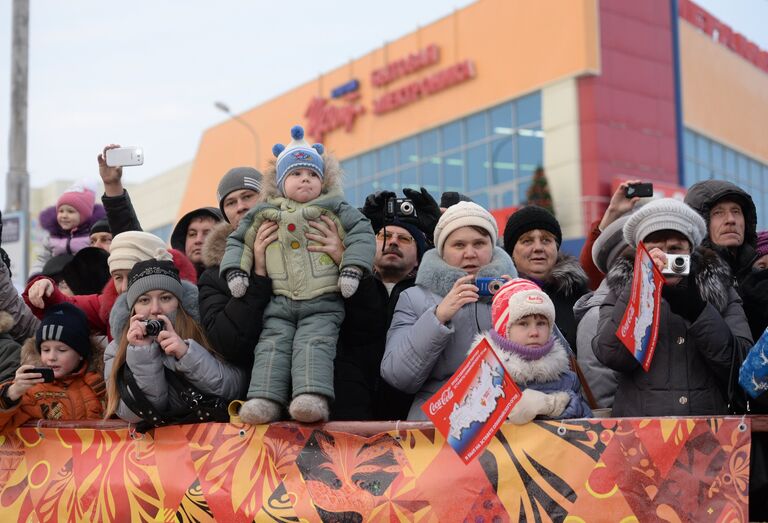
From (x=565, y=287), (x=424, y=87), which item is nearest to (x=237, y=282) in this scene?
(x=565, y=287)

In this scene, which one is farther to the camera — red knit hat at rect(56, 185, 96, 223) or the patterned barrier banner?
red knit hat at rect(56, 185, 96, 223)

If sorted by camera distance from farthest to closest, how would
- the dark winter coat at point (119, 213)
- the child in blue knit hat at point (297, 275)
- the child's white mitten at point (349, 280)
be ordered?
the dark winter coat at point (119, 213) < the child's white mitten at point (349, 280) < the child in blue knit hat at point (297, 275)

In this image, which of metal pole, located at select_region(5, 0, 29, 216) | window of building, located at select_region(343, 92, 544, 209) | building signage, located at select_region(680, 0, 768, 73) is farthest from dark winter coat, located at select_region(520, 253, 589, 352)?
building signage, located at select_region(680, 0, 768, 73)

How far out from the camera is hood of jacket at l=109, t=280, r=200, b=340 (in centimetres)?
475

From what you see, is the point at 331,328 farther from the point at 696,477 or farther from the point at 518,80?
the point at 518,80

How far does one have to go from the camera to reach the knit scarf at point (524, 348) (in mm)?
3668

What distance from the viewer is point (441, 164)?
99.0ft

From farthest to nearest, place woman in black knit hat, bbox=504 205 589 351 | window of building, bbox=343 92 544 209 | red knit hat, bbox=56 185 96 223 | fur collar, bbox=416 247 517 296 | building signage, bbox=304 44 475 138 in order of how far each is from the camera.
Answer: building signage, bbox=304 44 475 138 → window of building, bbox=343 92 544 209 → red knit hat, bbox=56 185 96 223 → woman in black knit hat, bbox=504 205 589 351 → fur collar, bbox=416 247 517 296

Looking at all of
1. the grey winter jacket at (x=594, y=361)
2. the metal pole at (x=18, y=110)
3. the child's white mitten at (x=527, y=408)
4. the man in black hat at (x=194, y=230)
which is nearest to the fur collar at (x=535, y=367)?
the child's white mitten at (x=527, y=408)

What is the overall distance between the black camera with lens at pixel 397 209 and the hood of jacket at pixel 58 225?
2.89m

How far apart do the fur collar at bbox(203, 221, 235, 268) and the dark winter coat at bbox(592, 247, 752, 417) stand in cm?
194

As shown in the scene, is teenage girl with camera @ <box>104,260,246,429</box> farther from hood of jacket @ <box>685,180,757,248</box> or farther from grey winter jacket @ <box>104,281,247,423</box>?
hood of jacket @ <box>685,180,757,248</box>

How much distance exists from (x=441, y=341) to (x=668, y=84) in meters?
25.3

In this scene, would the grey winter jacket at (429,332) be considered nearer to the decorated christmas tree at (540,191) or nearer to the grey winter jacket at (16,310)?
the grey winter jacket at (16,310)
